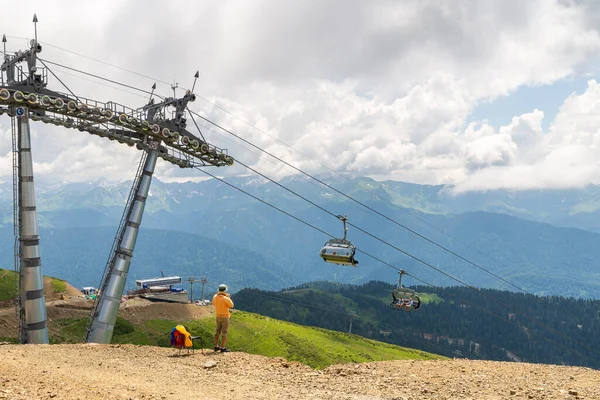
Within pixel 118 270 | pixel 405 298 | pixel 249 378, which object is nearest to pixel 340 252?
pixel 405 298

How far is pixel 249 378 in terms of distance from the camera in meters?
20.4

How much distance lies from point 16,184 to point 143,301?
164 feet

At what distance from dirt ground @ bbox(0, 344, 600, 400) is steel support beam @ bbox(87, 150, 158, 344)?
16543 mm

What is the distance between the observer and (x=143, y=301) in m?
85.6

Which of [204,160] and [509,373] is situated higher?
[204,160]

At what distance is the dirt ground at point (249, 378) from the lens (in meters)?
17.5

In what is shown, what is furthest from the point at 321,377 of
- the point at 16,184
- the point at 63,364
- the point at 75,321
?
the point at 75,321

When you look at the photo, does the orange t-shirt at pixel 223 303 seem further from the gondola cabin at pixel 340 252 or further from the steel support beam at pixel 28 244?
the steel support beam at pixel 28 244

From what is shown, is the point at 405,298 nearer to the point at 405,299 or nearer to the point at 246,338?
the point at 405,299

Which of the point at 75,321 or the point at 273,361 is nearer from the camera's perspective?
the point at 273,361

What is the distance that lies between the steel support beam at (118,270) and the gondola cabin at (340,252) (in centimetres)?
1757

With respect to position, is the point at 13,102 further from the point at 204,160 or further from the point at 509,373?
the point at 509,373

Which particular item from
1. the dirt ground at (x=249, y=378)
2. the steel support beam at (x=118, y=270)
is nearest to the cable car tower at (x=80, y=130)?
the steel support beam at (x=118, y=270)

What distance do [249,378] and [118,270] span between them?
2772cm
